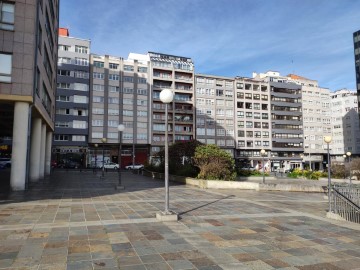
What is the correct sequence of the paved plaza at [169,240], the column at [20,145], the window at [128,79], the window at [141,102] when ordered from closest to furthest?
the paved plaza at [169,240], the column at [20,145], the window at [128,79], the window at [141,102]

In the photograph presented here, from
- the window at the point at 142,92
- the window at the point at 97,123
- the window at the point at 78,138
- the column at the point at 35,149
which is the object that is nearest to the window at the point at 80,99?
the window at the point at 97,123

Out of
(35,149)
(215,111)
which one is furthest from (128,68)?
(35,149)

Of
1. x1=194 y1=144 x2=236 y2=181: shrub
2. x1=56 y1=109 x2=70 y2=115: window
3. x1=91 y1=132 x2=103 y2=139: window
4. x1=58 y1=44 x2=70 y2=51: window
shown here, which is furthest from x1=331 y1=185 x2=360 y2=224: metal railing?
x1=58 y1=44 x2=70 y2=51: window

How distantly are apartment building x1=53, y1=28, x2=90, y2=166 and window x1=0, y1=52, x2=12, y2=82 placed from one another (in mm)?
48239

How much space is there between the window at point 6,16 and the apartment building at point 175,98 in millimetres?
54735

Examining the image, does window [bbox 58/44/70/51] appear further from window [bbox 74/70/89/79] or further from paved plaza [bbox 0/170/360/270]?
paved plaza [bbox 0/170/360/270]

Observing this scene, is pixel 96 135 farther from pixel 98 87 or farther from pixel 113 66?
pixel 113 66

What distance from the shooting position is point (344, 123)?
10075cm

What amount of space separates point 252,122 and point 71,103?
48.6 meters

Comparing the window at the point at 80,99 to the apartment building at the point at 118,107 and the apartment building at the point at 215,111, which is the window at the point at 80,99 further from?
the apartment building at the point at 215,111

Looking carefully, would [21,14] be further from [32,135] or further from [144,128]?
[144,128]

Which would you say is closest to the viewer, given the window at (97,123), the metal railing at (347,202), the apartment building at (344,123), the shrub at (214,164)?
the metal railing at (347,202)

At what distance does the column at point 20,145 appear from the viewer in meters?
17.2

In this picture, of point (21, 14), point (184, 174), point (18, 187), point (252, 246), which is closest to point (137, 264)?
point (252, 246)
